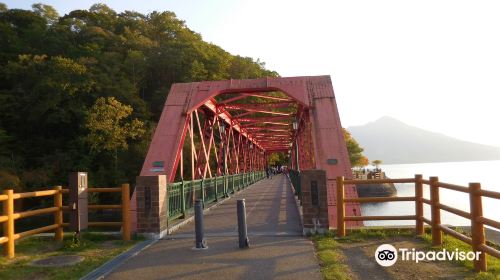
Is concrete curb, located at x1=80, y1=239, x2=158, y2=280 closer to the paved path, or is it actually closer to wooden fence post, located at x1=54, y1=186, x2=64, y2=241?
the paved path

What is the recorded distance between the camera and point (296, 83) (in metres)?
15.2

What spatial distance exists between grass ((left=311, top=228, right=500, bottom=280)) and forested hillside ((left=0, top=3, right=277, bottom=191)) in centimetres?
2704

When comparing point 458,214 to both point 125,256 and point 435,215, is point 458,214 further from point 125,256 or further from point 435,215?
point 125,256

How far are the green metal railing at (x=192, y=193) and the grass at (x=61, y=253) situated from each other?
185 centimetres

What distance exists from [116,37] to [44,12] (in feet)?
79.2

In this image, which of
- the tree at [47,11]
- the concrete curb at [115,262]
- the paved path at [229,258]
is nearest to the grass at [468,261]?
the paved path at [229,258]

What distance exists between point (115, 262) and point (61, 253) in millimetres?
1422

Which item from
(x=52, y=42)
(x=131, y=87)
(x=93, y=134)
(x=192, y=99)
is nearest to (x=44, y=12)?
(x=52, y=42)

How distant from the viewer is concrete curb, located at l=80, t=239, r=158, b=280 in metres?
5.48

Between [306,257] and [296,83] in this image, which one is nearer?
[306,257]

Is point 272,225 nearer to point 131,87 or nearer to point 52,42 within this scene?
point 131,87

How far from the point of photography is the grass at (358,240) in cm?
513

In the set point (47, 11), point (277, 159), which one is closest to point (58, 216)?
point (47, 11)

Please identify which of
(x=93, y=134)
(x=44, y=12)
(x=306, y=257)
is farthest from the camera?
(x=44, y=12)
